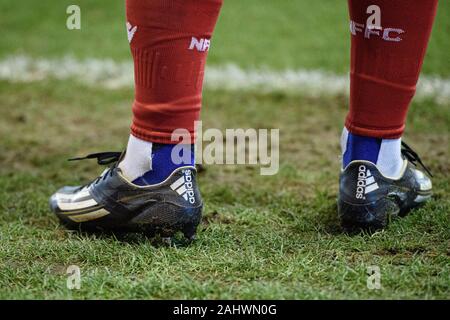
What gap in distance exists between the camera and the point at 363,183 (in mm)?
1634

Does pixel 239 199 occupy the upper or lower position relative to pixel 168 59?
lower

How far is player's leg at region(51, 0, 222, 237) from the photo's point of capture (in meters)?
1.46

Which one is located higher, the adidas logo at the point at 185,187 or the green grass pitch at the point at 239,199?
the adidas logo at the point at 185,187

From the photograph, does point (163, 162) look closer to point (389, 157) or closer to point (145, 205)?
point (145, 205)

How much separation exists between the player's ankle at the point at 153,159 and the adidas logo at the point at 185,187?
25 mm

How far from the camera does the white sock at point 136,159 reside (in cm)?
154

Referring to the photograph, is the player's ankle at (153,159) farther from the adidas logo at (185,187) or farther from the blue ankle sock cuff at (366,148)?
the blue ankle sock cuff at (366,148)

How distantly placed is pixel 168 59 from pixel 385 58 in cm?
49

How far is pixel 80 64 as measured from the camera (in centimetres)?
382

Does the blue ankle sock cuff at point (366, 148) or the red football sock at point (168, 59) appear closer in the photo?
the red football sock at point (168, 59)

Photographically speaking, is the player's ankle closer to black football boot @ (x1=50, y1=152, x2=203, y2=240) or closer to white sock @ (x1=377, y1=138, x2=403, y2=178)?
black football boot @ (x1=50, y1=152, x2=203, y2=240)

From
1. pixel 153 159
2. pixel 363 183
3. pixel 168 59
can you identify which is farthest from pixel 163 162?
pixel 363 183

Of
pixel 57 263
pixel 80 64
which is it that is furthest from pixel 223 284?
pixel 80 64

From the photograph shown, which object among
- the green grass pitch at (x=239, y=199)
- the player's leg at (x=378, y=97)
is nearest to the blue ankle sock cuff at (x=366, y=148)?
the player's leg at (x=378, y=97)
